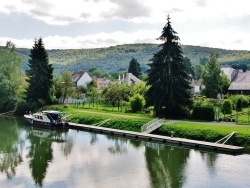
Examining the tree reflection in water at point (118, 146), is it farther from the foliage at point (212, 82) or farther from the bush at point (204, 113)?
the foliage at point (212, 82)

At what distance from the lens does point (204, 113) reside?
→ 5359 centimetres

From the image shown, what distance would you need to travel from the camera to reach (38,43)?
77.6 metres

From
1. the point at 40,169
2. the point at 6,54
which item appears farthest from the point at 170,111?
the point at 6,54

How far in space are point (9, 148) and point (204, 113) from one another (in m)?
25.7

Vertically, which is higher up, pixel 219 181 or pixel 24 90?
pixel 24 90

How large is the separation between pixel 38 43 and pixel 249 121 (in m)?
45.3

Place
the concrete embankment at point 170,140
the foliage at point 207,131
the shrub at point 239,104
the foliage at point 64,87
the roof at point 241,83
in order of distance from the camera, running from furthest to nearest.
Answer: the roof at point 241,83 < the foliage at point 64,87 < the shrub at point 239,104 < the foliage at point 207,131 < the concrete embankment at point 170,140

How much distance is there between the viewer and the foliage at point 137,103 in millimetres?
63875

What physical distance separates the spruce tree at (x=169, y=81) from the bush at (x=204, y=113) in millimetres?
1750

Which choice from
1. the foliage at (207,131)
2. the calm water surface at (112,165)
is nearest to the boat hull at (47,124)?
the calm water surface at (112,165)

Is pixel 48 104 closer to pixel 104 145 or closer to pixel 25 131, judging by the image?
pixel 25 131

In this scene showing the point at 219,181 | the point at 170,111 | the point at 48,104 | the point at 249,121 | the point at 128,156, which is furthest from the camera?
the point at 48,104

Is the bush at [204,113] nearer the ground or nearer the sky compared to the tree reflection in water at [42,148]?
nearer the sky

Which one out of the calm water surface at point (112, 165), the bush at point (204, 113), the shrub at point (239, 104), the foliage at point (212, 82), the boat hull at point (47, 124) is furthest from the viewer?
the foliage at point (212, 82)
